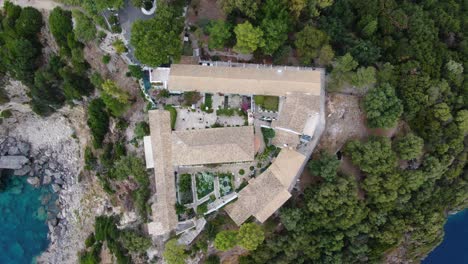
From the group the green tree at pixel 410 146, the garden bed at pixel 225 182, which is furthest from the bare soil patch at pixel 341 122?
the garden bed at pixel 225 182

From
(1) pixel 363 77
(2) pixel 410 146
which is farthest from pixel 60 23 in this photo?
(2) pixel 410 146

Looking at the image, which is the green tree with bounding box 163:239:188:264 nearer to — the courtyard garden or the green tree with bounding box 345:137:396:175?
the courtyard garden

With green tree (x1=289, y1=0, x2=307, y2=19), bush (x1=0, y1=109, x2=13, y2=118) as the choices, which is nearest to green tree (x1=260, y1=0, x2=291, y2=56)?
green tree (x1=289, y1=0, x2=307, y2=19)

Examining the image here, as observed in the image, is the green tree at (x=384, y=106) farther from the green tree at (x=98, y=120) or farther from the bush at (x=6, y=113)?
the bush at (x=6, y=113)

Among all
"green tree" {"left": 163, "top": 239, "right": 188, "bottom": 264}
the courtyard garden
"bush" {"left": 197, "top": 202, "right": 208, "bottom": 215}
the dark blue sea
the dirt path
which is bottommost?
the dark blue sea

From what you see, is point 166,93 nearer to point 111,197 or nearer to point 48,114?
point 111,197
